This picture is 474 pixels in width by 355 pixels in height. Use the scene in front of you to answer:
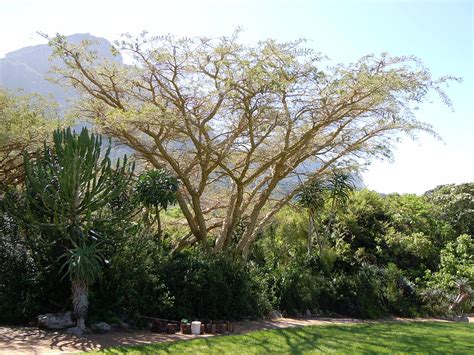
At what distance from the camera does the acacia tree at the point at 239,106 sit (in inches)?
493

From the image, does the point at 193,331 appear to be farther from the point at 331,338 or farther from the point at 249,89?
the point at 249,89

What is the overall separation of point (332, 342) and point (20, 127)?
12.1 metres

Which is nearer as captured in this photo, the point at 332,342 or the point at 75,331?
the point at 75,331

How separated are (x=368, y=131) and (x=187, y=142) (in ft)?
19.9

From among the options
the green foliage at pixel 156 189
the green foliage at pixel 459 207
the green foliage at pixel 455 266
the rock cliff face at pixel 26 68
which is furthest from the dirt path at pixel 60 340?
the rock cliff face at pixel 26 68

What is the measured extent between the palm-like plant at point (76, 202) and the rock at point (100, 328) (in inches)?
9.0

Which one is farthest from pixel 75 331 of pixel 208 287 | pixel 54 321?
pixel 208 287

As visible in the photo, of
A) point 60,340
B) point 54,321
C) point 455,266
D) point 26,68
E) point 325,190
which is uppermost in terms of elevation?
point 26,68

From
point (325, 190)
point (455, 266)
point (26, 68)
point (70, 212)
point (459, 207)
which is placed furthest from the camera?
point (26, 68)

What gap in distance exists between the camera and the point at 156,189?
1198 cm

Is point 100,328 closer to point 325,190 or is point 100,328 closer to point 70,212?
point 70,212

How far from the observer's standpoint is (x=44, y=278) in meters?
9.34

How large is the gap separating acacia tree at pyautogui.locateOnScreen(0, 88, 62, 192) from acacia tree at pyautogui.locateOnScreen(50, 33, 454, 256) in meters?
1.71

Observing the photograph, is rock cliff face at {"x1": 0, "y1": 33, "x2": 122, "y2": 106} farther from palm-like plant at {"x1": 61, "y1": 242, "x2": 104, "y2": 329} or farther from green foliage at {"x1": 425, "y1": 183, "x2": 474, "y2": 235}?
palm-like plant at {"x1": 61, "y1": 242, "x2": 104, "y2": 329}
